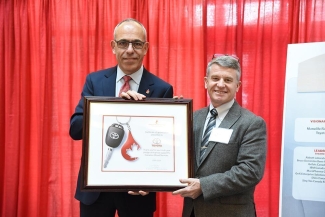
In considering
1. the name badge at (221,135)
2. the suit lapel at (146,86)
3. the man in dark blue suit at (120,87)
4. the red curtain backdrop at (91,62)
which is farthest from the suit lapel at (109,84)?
the red curtain backdrop at (91,62)

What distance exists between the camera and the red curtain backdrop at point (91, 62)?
3098mm

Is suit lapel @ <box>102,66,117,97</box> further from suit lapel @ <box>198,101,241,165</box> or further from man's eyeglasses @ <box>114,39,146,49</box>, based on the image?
suit lapel @ <box>198,101,241,165</box>

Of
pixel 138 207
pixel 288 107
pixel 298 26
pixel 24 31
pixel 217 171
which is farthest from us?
pixel 24 31

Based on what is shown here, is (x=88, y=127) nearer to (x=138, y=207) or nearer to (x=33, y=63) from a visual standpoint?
(x=138, y=207)

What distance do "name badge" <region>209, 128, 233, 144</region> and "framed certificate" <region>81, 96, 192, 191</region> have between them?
123 mm

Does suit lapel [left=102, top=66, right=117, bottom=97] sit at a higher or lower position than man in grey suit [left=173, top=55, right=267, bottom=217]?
higher

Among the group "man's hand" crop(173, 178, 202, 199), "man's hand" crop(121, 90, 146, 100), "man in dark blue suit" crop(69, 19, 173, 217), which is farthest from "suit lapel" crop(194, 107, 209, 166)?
"man's hand" crop(121, 90, 146, 100)

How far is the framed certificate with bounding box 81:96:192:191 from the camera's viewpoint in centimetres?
170

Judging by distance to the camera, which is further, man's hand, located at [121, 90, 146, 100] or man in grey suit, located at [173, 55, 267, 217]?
man's hand, located at [121, 90, 146, 100]

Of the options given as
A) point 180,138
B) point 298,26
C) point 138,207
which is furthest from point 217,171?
point 298,26

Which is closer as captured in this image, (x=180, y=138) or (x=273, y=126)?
(x=180, y=138)

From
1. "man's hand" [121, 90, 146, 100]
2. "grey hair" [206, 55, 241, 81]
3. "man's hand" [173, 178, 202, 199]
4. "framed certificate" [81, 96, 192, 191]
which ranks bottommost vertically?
"man's hand" [173, 178, 202, 199]

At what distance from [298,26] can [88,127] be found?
225cm

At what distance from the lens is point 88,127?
172 centimetres
